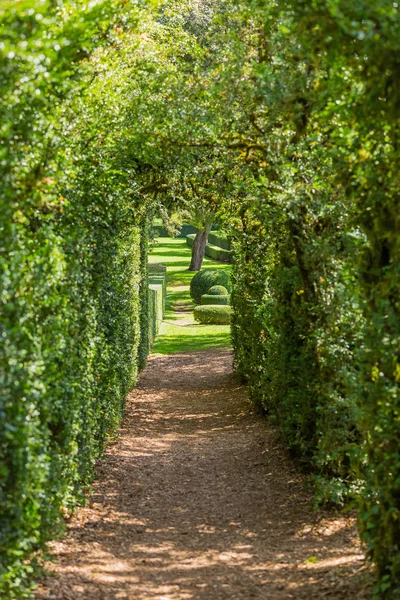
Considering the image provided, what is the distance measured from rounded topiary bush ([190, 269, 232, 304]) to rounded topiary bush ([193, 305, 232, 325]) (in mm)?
3484

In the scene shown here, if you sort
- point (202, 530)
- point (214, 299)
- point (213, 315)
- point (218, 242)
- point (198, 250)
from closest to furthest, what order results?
1. point (202, 530)
2. point (213, 315)
3. point (214, 299)
4. point (198, 250)
5. point (218, 242)

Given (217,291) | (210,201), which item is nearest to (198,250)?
(217,291)

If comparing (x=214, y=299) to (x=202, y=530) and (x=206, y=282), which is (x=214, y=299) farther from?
(x=202, y=530)

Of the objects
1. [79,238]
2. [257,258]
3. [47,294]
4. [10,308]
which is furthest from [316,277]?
[257,258]

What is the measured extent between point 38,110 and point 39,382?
5.80ft

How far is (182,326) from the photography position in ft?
96.0

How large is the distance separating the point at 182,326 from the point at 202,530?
2146cm

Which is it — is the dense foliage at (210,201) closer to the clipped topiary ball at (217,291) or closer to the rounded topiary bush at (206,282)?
the clipped topiary ball at (217,291)

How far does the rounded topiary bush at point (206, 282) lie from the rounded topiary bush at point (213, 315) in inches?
137

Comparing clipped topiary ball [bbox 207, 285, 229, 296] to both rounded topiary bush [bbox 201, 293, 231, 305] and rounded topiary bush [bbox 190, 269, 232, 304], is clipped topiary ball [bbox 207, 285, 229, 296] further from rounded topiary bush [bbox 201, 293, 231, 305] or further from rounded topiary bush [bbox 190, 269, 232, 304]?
rounded topiary bush [bbox 190, 269, 232, 304]

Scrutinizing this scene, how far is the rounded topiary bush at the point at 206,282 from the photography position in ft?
109

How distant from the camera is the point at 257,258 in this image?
13.9 metres

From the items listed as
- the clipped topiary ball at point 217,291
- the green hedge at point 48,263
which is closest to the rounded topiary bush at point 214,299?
the clipped topiary ball at point 217,291

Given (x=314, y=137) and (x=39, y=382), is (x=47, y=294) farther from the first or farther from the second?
(x=314, y=137)
